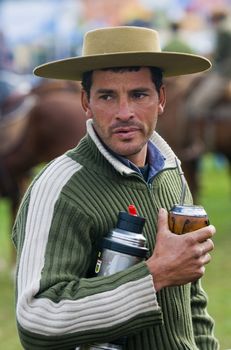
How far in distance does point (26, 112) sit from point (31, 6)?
2035 cm

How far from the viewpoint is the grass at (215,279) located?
23.5 ft

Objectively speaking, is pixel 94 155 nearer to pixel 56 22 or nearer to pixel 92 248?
pixel 92 248

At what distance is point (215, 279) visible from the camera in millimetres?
9242

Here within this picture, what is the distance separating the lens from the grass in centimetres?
716

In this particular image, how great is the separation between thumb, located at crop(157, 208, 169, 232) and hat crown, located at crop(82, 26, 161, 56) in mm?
481

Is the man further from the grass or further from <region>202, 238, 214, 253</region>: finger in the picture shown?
the grass

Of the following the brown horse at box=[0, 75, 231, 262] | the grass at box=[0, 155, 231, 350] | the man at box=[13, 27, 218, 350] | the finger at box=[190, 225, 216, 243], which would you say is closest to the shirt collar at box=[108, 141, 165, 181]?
the man at box=[13, 27, 218, 350]

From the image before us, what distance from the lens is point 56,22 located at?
29234mm

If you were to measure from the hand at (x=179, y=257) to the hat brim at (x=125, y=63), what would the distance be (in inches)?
20.6

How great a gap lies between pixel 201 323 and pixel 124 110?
761 millimetres

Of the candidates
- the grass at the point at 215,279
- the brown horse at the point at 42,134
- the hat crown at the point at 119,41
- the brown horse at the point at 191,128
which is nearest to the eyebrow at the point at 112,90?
the hat crown at the point at 119,41

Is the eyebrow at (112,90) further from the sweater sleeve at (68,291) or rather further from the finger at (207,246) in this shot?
the finger at (207,246)

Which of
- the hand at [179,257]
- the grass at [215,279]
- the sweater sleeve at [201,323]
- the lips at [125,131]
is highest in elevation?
the lips at [125,131]

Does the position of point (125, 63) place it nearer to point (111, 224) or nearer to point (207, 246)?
point (111, 224)
